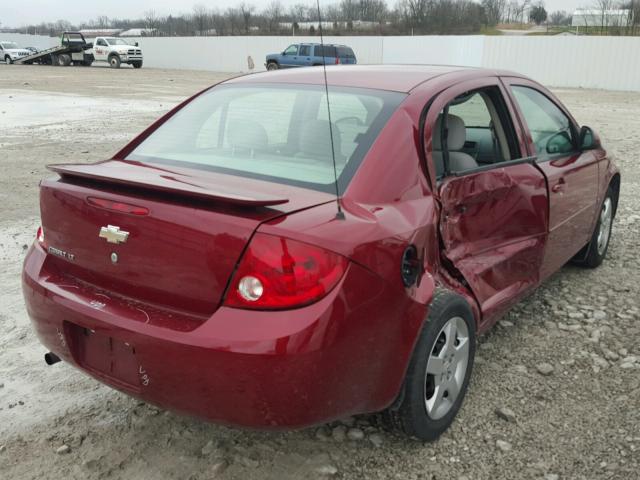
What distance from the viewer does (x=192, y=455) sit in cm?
263

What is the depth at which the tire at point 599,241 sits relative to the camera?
15.5ft

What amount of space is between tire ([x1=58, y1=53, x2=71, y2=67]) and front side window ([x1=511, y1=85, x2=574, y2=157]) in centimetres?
4515

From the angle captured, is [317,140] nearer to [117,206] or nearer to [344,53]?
[117,206]

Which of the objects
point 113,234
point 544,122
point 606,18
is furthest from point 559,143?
point 606,18

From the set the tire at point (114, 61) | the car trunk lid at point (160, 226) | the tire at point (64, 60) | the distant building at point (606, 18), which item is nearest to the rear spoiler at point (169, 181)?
the car trunk lid at point (160, 226)

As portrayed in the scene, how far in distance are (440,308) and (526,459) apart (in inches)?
29.0

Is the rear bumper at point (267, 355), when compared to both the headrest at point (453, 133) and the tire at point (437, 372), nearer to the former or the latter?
the tire at point (437, 372)

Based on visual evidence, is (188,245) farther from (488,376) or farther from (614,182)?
(614,182)

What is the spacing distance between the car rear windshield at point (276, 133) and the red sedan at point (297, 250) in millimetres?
11

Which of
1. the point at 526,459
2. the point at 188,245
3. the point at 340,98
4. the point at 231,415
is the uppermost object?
the point at 340,98

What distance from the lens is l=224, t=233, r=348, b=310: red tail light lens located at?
209 centimetres

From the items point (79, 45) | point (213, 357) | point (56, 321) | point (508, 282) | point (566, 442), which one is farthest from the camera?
point (79, 45)

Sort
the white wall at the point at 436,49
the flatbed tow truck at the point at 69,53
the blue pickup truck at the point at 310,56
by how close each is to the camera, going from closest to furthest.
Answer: the blue pickup truck at the point at 310,56, the white wall at the point at 436,49, the flatbed tow truck at the point at 69,53

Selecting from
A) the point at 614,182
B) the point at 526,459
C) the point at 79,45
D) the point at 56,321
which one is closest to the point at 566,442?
the point at 526,459
